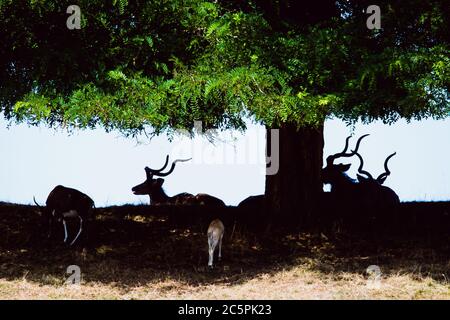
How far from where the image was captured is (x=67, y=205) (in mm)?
12273

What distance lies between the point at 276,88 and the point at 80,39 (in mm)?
2906

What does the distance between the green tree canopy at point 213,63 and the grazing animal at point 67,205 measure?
112 inches

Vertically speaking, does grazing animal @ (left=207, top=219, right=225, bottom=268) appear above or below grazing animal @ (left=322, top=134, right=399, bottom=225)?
below

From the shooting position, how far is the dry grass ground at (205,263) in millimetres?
9352

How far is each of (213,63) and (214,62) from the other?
4 centimetres

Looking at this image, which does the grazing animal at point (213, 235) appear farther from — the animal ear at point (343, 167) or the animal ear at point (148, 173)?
the animal ear at point (148, 173)

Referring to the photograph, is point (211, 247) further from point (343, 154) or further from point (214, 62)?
point (343, 154)

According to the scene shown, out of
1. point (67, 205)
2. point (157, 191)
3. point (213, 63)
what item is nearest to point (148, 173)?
point (157, 191)

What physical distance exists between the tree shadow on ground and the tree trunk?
1.79ft

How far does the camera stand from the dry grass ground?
368 inches

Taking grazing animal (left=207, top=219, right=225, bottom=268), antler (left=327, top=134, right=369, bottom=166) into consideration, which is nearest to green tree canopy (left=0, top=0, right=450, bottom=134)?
grazing animal (left=207, top=219, right=225, bottom=268)

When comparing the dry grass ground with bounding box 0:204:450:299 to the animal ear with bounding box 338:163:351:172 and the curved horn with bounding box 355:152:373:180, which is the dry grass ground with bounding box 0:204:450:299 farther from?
the animal ear with bounding box 338:163:351:172

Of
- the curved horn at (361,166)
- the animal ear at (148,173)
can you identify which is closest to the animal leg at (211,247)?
the curved horn at (361,166)
